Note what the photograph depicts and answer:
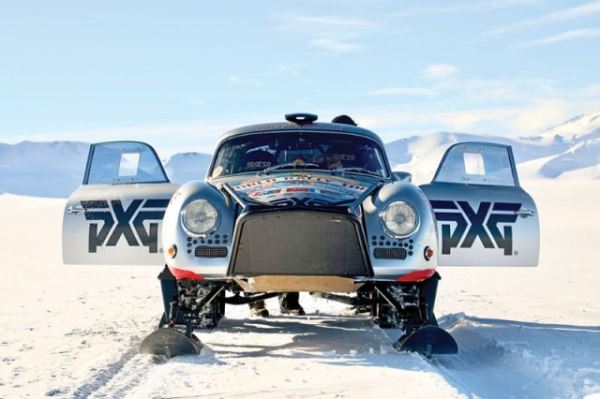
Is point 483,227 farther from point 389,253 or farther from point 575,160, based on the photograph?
point 575,160

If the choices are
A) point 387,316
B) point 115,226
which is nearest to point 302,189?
point 387,316

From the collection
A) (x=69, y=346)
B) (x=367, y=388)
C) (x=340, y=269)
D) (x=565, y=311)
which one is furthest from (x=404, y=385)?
(x=565, y=311)

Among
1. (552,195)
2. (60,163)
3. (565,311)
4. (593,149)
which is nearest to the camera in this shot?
(565,311)

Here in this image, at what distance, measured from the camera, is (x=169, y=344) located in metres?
6.08

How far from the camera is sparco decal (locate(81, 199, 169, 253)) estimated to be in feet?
25.8

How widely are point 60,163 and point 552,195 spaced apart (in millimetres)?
99076

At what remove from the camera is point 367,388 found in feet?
16.4

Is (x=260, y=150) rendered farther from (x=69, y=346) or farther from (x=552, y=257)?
(x=552, y=257)

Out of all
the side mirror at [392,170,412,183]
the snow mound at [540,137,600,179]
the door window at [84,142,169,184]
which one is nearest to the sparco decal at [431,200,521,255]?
the side mirror at [392,170,412,183]

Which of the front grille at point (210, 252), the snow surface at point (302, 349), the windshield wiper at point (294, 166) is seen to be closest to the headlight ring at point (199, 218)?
the front grille at point (210, 252)

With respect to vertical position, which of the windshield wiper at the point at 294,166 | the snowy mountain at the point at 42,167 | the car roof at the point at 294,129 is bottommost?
the snowy mountain at the point at 42,167

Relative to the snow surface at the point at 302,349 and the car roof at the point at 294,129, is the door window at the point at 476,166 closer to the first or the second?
the car roof at the point at 294,129

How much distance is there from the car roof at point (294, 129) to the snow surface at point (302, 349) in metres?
1.74

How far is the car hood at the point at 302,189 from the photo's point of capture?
19.9ft
